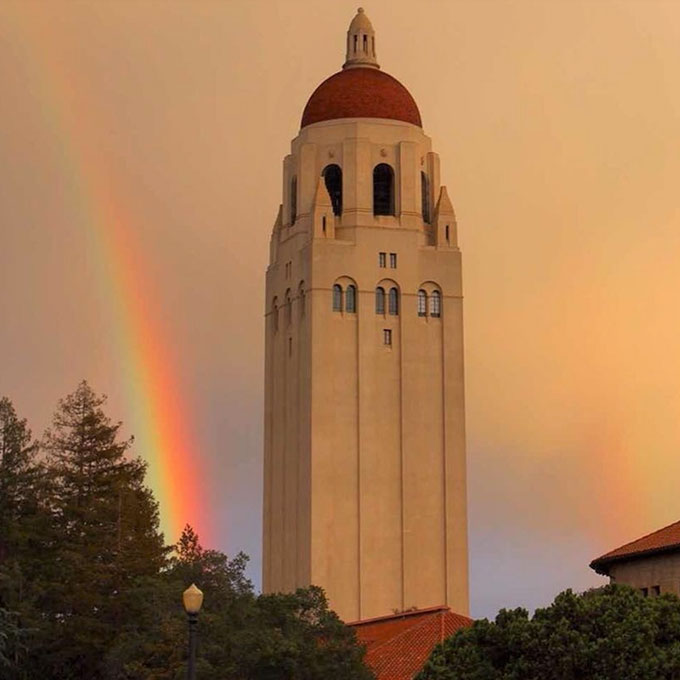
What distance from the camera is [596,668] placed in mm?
49125

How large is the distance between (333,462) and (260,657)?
52.9 meters

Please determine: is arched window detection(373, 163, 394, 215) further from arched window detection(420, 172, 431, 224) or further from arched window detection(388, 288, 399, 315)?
arched window detection(388, 288, 399, 315)

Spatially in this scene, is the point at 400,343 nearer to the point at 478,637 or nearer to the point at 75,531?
the point at 75,531

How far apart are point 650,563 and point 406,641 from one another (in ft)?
45.5

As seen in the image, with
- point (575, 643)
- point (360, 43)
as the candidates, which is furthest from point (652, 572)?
point (360, 43)

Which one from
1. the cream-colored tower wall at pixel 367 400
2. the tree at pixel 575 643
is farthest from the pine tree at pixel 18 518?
the cream-colored tower wall at pixel 367 400

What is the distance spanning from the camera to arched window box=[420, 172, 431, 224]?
383 feet

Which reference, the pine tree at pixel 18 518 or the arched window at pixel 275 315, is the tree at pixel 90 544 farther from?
the arched window at pixel 275 315

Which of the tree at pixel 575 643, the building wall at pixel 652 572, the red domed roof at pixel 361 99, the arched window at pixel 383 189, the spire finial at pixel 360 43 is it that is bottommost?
the tree at pixel 575 643

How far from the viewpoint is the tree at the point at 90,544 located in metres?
68.1

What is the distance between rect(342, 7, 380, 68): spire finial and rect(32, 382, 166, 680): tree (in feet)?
155

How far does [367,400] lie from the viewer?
112000 millimetres

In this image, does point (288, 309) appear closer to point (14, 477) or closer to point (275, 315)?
point (275, 315)

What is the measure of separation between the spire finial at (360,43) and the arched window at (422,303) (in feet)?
50.1
